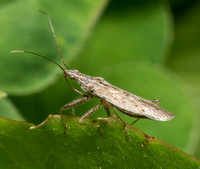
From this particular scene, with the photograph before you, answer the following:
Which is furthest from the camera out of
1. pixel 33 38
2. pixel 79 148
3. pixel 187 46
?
pixel 187 46

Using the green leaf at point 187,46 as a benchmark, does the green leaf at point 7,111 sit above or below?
below

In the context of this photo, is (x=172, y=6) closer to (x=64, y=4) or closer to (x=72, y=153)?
(x=64, y=4)

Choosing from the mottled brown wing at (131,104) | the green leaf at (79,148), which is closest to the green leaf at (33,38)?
the mottled brown wing at (131,104)

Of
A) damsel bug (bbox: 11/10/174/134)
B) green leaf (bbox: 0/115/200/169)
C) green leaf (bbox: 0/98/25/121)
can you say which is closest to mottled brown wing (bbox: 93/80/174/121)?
damsel bug (bbox: 11/10/174/134)

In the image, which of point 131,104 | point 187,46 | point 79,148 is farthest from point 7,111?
point 187,46

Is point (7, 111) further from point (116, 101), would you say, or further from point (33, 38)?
point (116, 101)

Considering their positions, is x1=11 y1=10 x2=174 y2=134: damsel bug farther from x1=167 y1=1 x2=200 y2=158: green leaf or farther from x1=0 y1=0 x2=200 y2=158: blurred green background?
x1=167 y1=1 x2=200 y2=158: green leaf

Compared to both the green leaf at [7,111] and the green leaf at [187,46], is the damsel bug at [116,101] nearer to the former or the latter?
the green leaf at [7,111]
